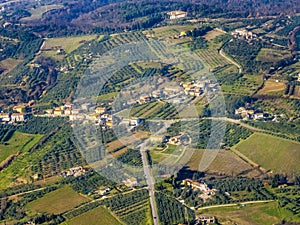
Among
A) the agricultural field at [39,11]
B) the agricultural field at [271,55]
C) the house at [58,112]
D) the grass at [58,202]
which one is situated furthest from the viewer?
the agricultural field at [39,11]

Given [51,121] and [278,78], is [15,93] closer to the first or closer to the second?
[51,121]

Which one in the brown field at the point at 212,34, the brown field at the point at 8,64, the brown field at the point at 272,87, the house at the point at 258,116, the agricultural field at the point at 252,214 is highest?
the brown field at the point at 212,34

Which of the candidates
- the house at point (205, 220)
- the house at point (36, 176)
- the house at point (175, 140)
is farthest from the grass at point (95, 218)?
the house at point (175, 140)

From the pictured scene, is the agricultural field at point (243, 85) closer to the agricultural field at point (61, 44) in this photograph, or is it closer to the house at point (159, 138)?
Answer: the house at point (159, 138)

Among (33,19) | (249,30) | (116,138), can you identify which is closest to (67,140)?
(116,138)

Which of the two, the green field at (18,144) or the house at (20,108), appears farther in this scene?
the house at (20,108)

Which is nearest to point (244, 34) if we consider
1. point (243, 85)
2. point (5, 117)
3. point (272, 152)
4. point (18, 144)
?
point (243, 85)

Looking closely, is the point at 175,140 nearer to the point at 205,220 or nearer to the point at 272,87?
the point at 205,220
